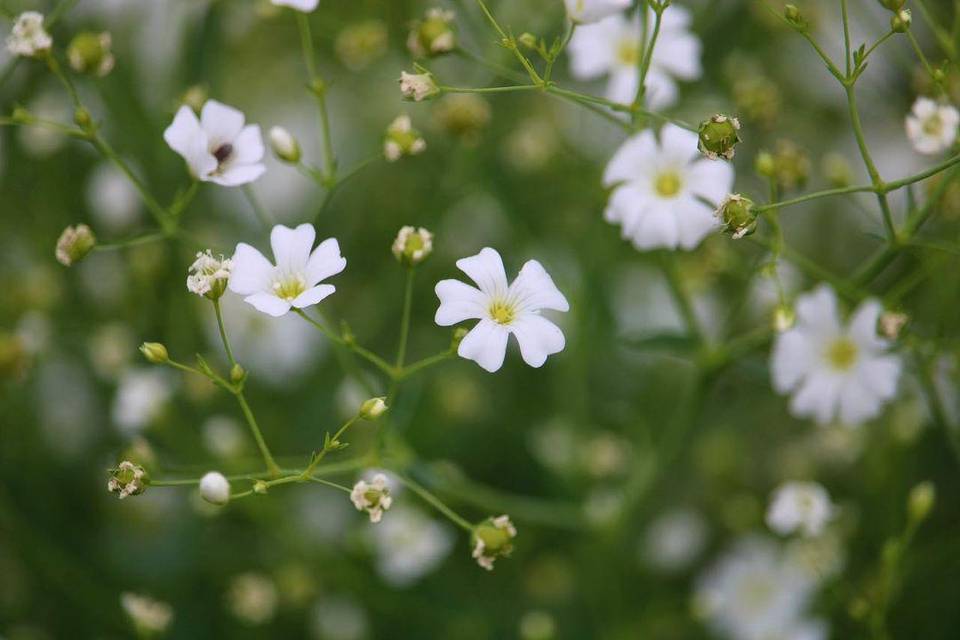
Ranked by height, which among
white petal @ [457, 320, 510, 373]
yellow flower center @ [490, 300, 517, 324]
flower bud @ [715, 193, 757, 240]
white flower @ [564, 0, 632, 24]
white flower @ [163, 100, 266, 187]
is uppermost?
white flower @ [564, 0, 632, 24]

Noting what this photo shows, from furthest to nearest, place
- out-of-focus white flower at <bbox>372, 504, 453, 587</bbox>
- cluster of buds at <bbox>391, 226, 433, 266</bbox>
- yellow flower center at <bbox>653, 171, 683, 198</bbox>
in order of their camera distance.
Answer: out-of-focus white flower at <bbox>372, 504, 453, 587</bbox> < yellow flower center at <bbox>653, 171, 683, 198</bbox> < cluster of buds at <bbox>391, 226, 433, 266</bbox>

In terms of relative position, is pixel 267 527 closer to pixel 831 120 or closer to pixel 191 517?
pixel 191 517

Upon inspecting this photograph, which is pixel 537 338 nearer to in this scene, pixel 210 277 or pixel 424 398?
pixel 210 277

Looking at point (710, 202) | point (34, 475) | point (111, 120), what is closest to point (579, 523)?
point (710, 202)

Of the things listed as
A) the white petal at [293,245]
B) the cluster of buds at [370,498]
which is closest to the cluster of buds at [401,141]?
the white petal at [293,245]

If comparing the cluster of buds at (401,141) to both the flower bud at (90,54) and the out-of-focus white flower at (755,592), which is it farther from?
the out-of-focus white flower at (755,592)

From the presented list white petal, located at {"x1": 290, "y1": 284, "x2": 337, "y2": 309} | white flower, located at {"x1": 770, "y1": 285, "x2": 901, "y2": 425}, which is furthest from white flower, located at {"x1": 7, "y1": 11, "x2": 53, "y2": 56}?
white flower, located at {"x1": 770, "y1": 285, "x2": 901, "y2": 425}

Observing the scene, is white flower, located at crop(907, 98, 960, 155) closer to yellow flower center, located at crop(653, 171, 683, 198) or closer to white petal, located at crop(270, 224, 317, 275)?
yellow flower center, located at crop(653, 171, 683, 198)
